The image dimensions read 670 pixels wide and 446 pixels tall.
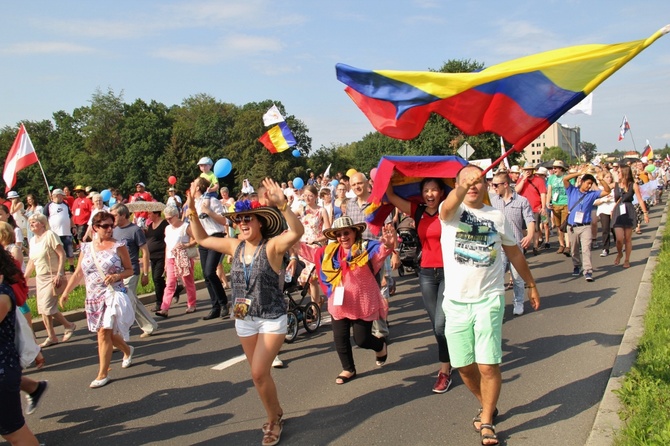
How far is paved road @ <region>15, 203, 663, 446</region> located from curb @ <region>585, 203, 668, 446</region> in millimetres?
138

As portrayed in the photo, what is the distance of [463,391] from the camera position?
17.4 feet

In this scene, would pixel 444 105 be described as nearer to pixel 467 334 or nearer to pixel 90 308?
pixel 467 334

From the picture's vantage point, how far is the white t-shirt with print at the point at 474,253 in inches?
166

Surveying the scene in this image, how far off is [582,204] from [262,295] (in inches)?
304

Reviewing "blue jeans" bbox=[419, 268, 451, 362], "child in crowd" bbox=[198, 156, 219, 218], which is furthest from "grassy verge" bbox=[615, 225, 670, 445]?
"child in crowd" bbox=[198, 156, 219, 218]

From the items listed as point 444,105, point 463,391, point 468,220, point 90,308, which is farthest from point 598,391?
point 90,308

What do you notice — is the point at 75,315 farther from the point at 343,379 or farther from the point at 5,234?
the point at 343,379

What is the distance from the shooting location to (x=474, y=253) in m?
4.23

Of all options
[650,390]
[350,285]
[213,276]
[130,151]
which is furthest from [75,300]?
[130,151]

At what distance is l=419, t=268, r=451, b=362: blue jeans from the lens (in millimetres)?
5266

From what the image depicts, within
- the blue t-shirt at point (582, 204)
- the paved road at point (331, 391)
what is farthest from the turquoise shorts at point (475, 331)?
the blue t-shirt at point (582, 204)

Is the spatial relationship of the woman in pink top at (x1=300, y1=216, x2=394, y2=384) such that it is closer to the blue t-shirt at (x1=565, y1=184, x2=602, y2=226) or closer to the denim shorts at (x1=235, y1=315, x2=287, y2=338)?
the denim shorts at (x1=235, y1=315, x2=287, y2=338)

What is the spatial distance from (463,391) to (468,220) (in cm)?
184

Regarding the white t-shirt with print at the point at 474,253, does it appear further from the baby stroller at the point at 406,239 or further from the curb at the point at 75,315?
the curb at the point at 75,315
